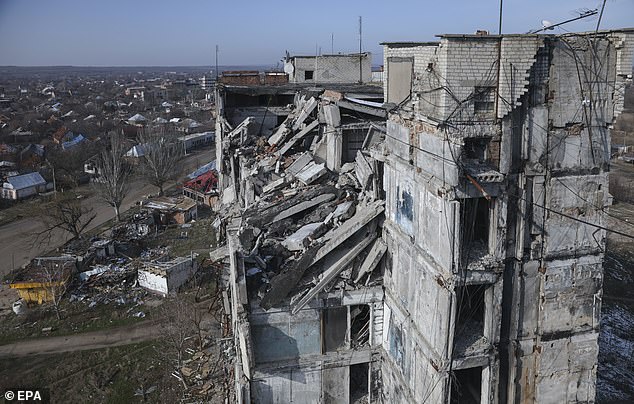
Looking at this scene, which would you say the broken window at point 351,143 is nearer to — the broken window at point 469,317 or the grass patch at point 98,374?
the broken window at point 469,317

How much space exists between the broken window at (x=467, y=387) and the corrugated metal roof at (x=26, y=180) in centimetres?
4014

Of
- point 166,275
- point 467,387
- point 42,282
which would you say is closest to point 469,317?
point 467,387

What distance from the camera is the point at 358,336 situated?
12125 millimetres

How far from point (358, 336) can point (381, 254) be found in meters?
2.19

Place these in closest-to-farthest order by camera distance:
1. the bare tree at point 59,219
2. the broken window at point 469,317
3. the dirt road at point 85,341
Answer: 1. the broken window at point 469,317
2. the dirt road at point 85,341
3. the bare tree at point 59,219

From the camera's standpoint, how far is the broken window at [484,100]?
8.24m

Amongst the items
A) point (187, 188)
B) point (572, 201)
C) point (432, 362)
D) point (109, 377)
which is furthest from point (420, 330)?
point (187, 188)

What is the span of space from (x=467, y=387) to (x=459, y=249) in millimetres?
4204

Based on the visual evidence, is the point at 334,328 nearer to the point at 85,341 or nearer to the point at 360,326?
the point at 360,326

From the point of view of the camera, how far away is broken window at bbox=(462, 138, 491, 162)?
8470 millimetres

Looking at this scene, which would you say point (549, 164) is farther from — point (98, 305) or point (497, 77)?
point (98, 305)

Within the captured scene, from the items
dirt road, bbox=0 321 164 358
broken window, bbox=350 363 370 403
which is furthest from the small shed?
broken window, bbox=350 363 370 403

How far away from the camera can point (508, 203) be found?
861 cm

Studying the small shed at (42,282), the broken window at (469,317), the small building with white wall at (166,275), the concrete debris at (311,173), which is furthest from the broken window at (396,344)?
the small shed at (42,282)
